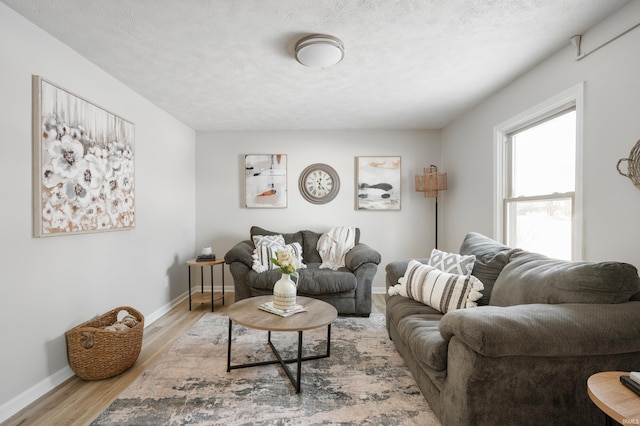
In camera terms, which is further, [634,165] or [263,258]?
[263,258]

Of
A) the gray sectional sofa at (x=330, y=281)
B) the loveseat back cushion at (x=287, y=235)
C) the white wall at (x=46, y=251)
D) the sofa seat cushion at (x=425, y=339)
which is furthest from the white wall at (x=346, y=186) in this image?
the sofa seat cushion at (x=425, y=339)

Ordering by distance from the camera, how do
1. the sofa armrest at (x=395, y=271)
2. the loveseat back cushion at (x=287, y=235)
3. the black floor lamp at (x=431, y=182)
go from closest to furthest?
the sofa armrest at (x=395, y=271), the black floor lamp at (x=431, y=182), the loveseat back cushion at (x=287, y=235)

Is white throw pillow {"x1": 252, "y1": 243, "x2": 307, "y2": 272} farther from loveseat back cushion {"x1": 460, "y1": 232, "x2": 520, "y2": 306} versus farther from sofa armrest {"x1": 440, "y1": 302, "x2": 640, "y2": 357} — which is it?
sofa armrest {"x1": 440, "y1": 302, "x2": 640, "y2": 357}

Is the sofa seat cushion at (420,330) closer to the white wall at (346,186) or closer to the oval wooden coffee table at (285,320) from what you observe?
the oval wooden coffee table at (285,320)

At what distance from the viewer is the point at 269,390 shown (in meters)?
2.05

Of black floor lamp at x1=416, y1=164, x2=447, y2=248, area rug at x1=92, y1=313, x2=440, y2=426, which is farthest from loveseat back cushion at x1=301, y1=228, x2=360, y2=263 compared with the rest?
area rug at x1=92, y1=313, x2=440, y2=426

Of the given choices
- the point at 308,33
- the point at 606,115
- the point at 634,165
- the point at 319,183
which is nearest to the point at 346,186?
the point at 319,183

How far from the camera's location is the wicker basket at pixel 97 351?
2133mm

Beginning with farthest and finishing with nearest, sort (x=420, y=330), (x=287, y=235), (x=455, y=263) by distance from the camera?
1. (x=287, y=235)
2. (x=455, y=263)
3. (x=420, y=330)

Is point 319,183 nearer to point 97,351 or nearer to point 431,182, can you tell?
point 431,182

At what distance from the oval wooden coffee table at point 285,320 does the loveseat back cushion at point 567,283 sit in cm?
115

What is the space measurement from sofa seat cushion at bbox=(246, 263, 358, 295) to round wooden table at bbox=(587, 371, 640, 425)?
91.3 inches

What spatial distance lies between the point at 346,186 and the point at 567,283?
3183 mm

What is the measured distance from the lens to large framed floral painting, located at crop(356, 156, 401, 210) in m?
4.49
